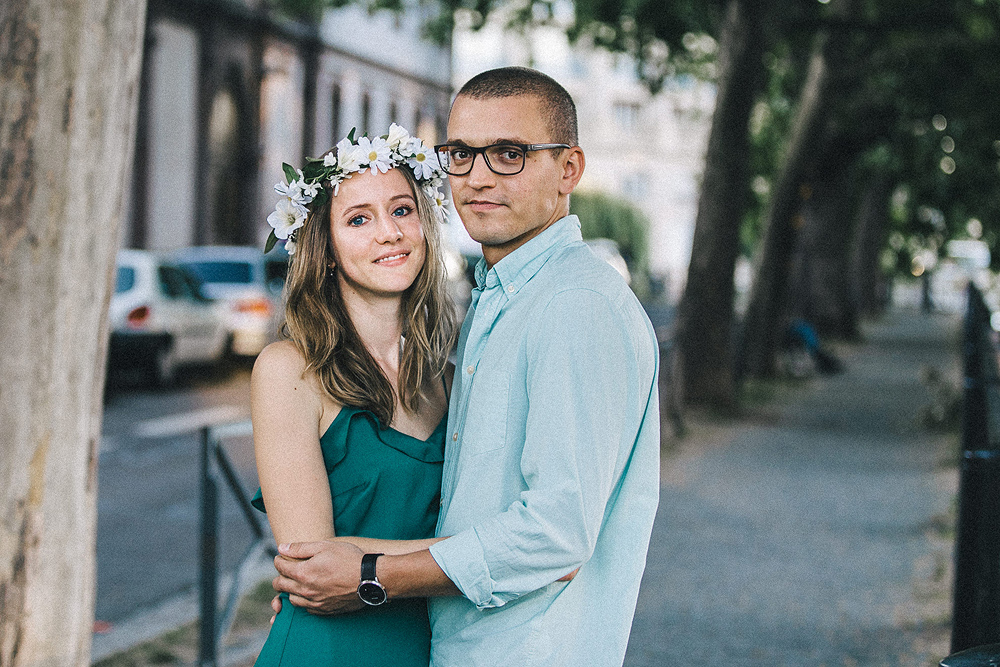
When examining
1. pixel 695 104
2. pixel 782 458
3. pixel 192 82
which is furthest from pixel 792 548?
pixel 192 82

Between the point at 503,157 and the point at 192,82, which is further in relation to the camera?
the point at 192,82

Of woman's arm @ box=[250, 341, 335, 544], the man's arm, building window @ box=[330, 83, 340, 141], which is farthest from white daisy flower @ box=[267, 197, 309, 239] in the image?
building window @ box=[330, 83, 340, 141]

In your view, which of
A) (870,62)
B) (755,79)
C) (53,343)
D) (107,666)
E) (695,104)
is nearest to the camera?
(53,343)

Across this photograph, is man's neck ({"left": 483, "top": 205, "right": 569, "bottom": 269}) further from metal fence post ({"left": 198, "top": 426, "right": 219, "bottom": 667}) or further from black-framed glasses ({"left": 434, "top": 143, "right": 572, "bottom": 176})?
metal fence post ({"left": 198, "top": 426, "right": 219, "bottom": 667})

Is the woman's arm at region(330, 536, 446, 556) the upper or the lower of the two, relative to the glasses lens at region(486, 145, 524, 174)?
lower

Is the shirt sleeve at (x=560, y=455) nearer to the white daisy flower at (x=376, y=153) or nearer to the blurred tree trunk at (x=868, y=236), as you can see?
the white daisy flower at (x=376, y=153)

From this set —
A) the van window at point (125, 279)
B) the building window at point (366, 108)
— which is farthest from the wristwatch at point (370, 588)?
the building window at point (366, 108)

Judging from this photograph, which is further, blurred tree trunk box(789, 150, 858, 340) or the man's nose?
blurred tree trunk box(789, 150, 858, 340)

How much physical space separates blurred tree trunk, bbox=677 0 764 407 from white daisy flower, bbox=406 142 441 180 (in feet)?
37.5

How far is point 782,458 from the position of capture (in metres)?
11.3

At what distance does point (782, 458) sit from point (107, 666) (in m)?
7.71

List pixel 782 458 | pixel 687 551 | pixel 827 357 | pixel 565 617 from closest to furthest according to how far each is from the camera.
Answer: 1. pixel 565 617
2. pixel 687 551
3. pixel 782 458
4. pixel 827 357

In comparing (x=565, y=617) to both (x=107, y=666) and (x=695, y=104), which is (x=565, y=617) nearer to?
(x=107, y=666)

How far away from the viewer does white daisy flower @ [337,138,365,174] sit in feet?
8.16
